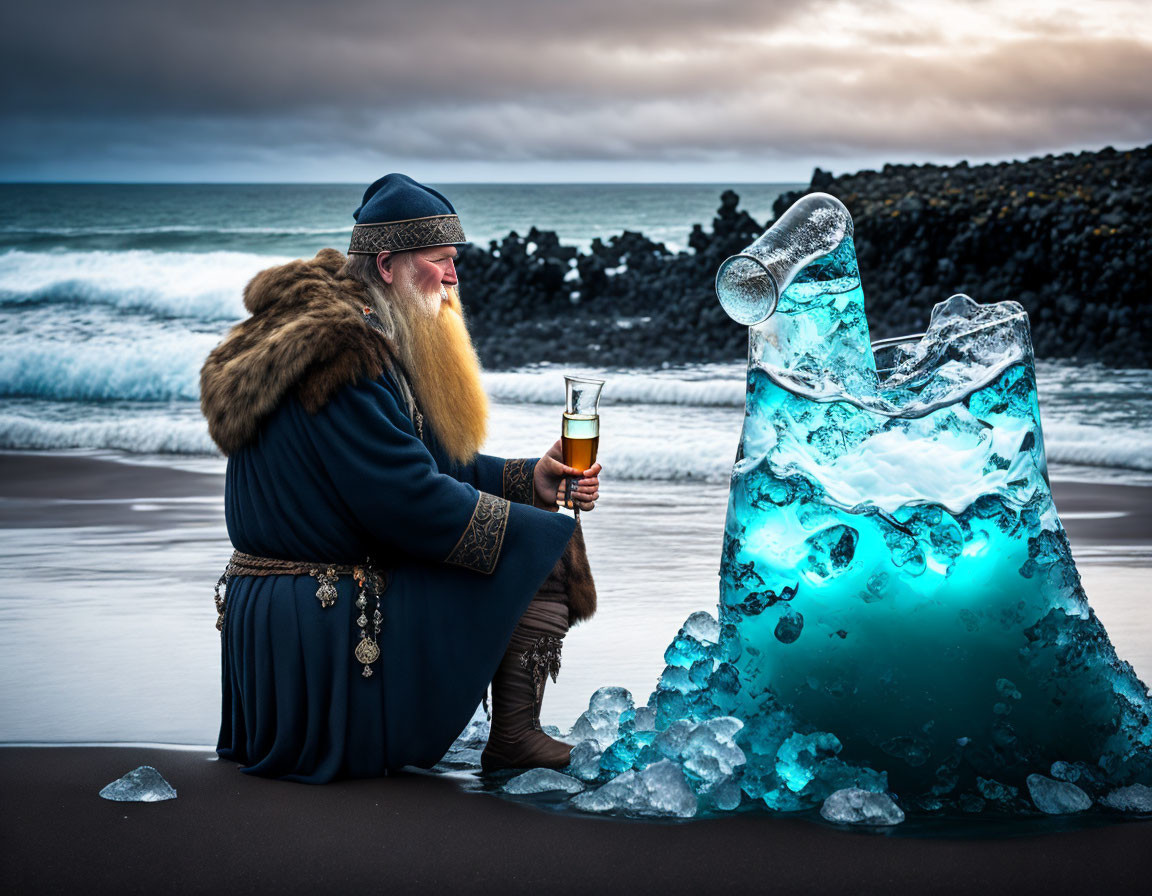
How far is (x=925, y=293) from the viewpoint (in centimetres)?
2048

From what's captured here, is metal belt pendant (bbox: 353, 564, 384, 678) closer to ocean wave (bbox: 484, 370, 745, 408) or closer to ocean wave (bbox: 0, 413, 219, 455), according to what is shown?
ocean wave (bbox: 0, 413, 219, 455)

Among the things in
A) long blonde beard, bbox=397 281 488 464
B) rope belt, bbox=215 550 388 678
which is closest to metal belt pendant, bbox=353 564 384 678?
rope belt, bbox=215 550 388 678

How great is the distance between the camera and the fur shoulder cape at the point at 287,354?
9.92 ft

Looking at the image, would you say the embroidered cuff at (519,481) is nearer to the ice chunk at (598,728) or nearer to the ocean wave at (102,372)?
the ice chunk at (598,728)

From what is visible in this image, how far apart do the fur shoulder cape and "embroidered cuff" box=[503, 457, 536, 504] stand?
58cm

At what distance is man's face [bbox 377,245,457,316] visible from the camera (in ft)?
11.0

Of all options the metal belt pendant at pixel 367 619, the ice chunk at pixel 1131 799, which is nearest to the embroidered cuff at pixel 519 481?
the metal belt pendant at pixel 367 619

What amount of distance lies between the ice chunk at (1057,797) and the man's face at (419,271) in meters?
1.85

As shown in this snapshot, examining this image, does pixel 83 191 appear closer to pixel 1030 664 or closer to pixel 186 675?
pixel 186 675

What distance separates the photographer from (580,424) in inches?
127

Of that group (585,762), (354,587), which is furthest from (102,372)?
(585,762)

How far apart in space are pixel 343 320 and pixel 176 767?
1.24m

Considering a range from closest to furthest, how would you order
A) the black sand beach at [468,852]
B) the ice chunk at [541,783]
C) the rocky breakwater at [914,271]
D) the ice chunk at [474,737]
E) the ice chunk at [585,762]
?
the black sand beach at [468,852], the ice chunk at [541,783], the ice chunk at [585,762], the ice chunk at [474,737], the rocky breakwater at [914,271]

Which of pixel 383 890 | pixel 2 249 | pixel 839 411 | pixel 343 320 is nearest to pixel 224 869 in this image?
pixel 383 890
